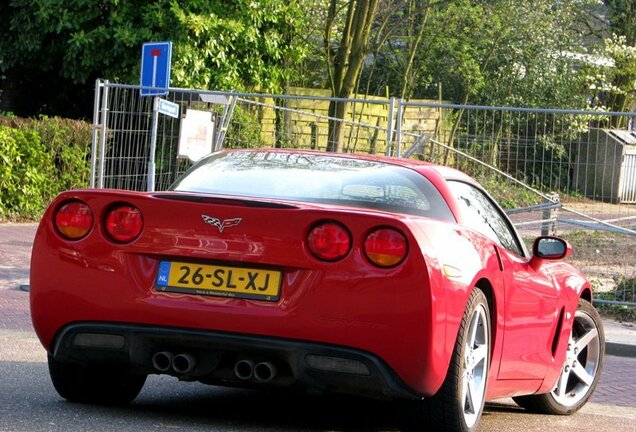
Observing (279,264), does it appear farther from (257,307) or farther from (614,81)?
(614,81)

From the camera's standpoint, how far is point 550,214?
13562 mm

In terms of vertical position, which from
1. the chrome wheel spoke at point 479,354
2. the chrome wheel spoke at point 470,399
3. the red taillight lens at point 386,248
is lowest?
the chrome wheel spoke at point 470,399

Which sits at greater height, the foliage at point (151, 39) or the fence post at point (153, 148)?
the foliage at point (151, 39)

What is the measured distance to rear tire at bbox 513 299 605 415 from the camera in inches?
294

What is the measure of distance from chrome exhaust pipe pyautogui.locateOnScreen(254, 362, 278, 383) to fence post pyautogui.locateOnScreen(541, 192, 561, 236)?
26.9ft

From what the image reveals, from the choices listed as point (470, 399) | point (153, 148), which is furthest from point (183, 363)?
point (153, 148)

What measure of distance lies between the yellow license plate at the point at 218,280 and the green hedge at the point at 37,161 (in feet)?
46.2

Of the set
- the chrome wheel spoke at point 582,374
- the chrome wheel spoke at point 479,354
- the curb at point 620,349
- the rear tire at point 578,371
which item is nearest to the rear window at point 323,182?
the chrome wheel spoke at point 479,354

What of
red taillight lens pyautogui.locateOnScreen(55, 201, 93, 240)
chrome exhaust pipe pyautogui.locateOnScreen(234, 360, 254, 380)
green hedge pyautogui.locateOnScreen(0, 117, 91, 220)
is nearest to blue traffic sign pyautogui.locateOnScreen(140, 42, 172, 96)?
green hedge pyautogui.locateOnScreen(0, 117, 91, 220)

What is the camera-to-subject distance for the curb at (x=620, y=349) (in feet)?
35.5

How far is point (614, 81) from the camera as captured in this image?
1617 inches

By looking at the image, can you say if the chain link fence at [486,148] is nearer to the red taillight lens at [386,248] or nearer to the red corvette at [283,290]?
the red corvette at [283,290]

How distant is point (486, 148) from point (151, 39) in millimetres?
11103

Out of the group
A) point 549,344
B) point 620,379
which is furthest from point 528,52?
point 549,344
